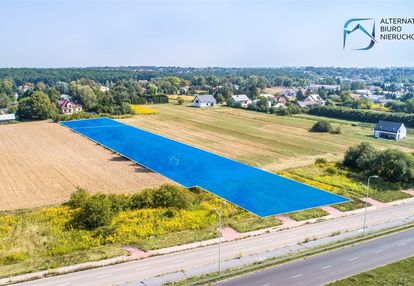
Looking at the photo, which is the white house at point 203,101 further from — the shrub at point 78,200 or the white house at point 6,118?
the shrub at point 78,200

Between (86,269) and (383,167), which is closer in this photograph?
(86,269)

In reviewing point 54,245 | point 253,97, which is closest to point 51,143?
point 54,245

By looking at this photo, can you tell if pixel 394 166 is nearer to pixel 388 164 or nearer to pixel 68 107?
pixel 388 164

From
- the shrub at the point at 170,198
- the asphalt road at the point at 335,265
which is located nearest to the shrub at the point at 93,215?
the shrub at the point at 170,198

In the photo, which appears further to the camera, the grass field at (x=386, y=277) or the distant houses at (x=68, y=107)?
the distant houses at (x=68, y=107)

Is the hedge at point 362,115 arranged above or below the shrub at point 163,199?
above

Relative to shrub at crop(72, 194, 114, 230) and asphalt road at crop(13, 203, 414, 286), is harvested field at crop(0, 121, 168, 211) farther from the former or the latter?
asphalt road at crop(13, 203, 414, 286)

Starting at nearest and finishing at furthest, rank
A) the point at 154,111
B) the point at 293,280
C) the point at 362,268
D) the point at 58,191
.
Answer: the point at 293,280 → the point at 362,268 → the point at 58,191 → the point at 154,111

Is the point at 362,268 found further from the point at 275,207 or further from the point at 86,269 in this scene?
the point at 86,269
